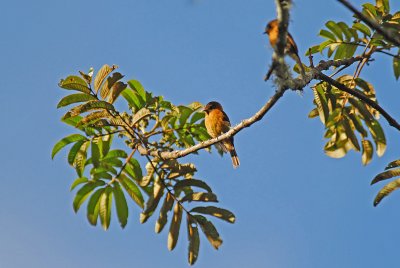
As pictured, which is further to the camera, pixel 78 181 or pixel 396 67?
pixel 396 67

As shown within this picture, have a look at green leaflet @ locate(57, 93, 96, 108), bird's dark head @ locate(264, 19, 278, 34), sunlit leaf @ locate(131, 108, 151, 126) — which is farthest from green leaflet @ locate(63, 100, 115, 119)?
bird's dark head @ locate(264, 19, 278, 34)

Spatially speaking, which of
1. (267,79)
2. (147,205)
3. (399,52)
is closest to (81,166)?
(147,205)


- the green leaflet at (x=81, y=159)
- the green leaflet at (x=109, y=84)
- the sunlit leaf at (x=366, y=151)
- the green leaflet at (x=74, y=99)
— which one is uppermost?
the green leaflet at (x=109, y=84)

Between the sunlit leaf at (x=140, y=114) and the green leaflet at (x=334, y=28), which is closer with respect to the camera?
the sunlit leaf at (x=140, y=114)

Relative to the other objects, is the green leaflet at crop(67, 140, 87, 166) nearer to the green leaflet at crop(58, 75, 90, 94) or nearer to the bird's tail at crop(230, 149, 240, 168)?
the green leaflet at crop(58, 75, 90, 94)

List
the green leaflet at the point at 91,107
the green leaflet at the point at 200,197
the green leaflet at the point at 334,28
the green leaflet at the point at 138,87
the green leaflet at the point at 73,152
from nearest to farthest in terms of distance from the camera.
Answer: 1. the green leaflet at the point at 200,197
2. the green leaflet at the point at 91,107
3. the green leaflet at the point at 73,152
4. the green leaflet at the point at 334,28
5. the green leaflet at the point at 138,87

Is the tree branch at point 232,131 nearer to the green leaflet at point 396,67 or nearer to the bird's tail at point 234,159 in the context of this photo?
the green leaflet at point 396,67

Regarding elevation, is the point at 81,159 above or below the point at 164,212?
above

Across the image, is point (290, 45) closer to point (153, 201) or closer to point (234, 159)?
point (153, 201)

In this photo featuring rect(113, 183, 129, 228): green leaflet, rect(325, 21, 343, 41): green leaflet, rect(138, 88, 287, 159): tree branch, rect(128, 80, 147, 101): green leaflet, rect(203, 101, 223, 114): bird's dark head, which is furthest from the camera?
rect(203, 101, 223, 114): bird's dark head

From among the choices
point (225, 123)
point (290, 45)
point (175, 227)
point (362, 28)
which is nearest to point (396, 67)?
point (362, 28)

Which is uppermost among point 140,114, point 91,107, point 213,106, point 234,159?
point 213,106

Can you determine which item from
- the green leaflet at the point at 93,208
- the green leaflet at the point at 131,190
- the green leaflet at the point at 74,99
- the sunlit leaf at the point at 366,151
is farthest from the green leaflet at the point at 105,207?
the sunlit leaf at the point at 366,151

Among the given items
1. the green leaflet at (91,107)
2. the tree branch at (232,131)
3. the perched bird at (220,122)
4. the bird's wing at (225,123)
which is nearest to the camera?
the tree branch at (232,131)
